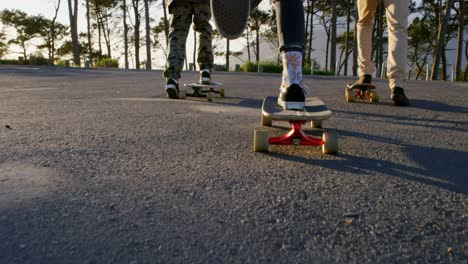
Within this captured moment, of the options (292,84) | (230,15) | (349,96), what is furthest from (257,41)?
(292,84)

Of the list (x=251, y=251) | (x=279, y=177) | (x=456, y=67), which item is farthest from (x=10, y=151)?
(x=456, y=67)

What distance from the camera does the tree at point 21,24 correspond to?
138ft

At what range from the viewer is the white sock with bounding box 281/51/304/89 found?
2.13 meters

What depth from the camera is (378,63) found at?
32969 millimetres

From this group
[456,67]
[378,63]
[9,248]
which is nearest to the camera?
[9,248]

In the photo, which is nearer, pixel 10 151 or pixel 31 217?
pixel 31 217

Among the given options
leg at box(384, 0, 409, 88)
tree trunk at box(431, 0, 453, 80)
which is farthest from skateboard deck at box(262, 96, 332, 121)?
tree trunk at box(431, 0, 453, 80)

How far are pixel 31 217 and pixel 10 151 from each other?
0.92 m

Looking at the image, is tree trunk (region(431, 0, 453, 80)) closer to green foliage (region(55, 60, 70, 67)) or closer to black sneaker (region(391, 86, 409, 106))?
black sneaker (region(391, 86, 409, 106))

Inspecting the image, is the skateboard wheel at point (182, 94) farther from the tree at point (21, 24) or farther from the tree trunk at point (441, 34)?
the tree at point (21, 24)

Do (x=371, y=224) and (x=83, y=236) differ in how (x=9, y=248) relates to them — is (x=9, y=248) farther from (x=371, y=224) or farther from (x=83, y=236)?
(x=371, y=224)

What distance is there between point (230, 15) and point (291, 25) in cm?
37

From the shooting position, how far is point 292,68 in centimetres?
214

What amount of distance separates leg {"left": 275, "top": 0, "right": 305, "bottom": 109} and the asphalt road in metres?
0.30
